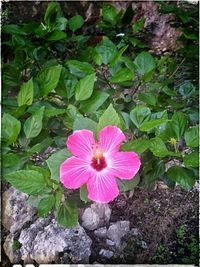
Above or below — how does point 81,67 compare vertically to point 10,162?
above

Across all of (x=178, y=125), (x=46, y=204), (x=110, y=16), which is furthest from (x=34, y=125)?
(x=110, y=16)

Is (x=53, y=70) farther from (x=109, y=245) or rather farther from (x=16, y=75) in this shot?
(x=109, y=245)

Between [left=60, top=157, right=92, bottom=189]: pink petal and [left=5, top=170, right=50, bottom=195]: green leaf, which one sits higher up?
[left=60, top=157, right=92, bottom=189]: pink petal

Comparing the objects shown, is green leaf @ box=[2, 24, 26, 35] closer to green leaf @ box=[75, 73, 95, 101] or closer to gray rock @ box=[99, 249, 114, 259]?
green leaf @ box=[75, 73, 95, 101]

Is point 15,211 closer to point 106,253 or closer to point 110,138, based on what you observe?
point 106,253

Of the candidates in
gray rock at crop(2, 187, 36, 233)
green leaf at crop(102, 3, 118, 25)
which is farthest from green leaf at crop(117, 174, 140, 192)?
green leaf at crop(102, 3, 118, 25)
